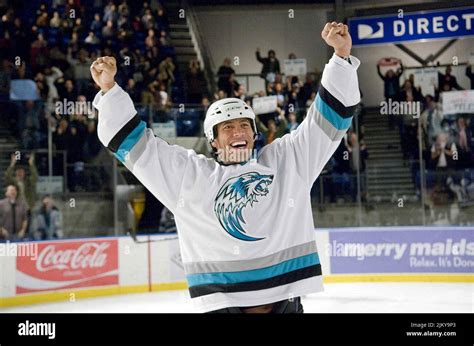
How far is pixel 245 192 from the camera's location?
1.88 metres

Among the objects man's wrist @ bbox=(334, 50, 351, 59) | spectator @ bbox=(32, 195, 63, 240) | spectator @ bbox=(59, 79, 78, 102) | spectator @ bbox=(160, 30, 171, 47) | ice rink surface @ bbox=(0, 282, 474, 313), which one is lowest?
ice rink surface @ bbox=(0, 282, 474, 313)

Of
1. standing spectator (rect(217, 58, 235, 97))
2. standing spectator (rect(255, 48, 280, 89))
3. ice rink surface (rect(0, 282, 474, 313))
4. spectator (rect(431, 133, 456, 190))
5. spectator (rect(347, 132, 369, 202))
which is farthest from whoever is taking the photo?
standing spectator (rect(255, 48, 280, 89))

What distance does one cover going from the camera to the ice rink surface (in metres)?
5.94

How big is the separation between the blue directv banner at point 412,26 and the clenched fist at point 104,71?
820 cm

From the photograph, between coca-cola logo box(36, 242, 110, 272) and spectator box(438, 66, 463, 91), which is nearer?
coca-cola logo box(36, 242, 110, 272)

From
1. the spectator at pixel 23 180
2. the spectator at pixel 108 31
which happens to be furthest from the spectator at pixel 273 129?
the spectator at pixel 108 31

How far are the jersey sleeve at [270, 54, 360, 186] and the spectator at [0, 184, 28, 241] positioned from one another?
192 inches

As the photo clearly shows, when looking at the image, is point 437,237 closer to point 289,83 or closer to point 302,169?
point 289,83

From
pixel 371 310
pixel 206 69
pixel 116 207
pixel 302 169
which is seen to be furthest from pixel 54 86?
pixel 302 169

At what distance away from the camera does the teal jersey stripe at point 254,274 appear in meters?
1.88

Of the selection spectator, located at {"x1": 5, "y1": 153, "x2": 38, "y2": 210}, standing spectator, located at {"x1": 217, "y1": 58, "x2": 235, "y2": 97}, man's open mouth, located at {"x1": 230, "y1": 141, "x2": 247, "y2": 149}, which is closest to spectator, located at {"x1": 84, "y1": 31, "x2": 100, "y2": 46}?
standing spectator, located at {"x1": 217, "y1": 58, "x2": 235, "y2": 97}

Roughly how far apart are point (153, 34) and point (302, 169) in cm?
837

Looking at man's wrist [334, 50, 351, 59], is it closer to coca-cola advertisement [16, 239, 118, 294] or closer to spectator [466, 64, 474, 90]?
coca-cola advertisement [16, 239, 118, 294]

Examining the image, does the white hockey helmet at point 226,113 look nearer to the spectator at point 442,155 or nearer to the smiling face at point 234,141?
the smiling face at point 234,141
